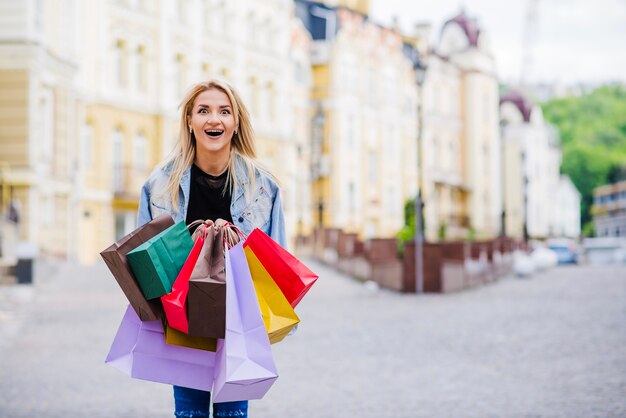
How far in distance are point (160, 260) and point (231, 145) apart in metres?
0.79

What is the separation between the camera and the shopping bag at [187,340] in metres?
3.86

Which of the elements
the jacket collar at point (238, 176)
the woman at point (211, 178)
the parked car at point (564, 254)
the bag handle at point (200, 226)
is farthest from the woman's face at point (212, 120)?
the parked car at point (564, 254)

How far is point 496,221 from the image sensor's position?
81312 mm

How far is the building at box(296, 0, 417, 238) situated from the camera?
56000 mm

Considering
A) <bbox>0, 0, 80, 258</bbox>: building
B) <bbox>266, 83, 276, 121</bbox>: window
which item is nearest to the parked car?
<bbox>266, 83, 276, 121</bbox>: window

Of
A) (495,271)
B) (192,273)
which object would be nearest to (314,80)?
(495,271)

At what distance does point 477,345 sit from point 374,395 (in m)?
4.39

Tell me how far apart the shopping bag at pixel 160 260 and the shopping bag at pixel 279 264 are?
26 centimetres

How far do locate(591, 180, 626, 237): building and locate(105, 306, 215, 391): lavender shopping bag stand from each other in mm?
152328

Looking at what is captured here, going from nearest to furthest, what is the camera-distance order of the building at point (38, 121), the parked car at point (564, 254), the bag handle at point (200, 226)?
1. the bag handle at point (200, 226)
2. the building at point (38, 121)
3. the parked car at point (564, 254)

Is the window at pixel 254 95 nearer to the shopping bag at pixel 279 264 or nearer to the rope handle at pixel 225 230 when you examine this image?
the rope handle at pixel 225 230

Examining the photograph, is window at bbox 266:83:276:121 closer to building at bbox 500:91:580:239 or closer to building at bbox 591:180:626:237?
building at bbox 500:91:580:239

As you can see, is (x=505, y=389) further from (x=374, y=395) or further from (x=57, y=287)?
(x=57, y=287)

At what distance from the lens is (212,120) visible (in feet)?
13.6
